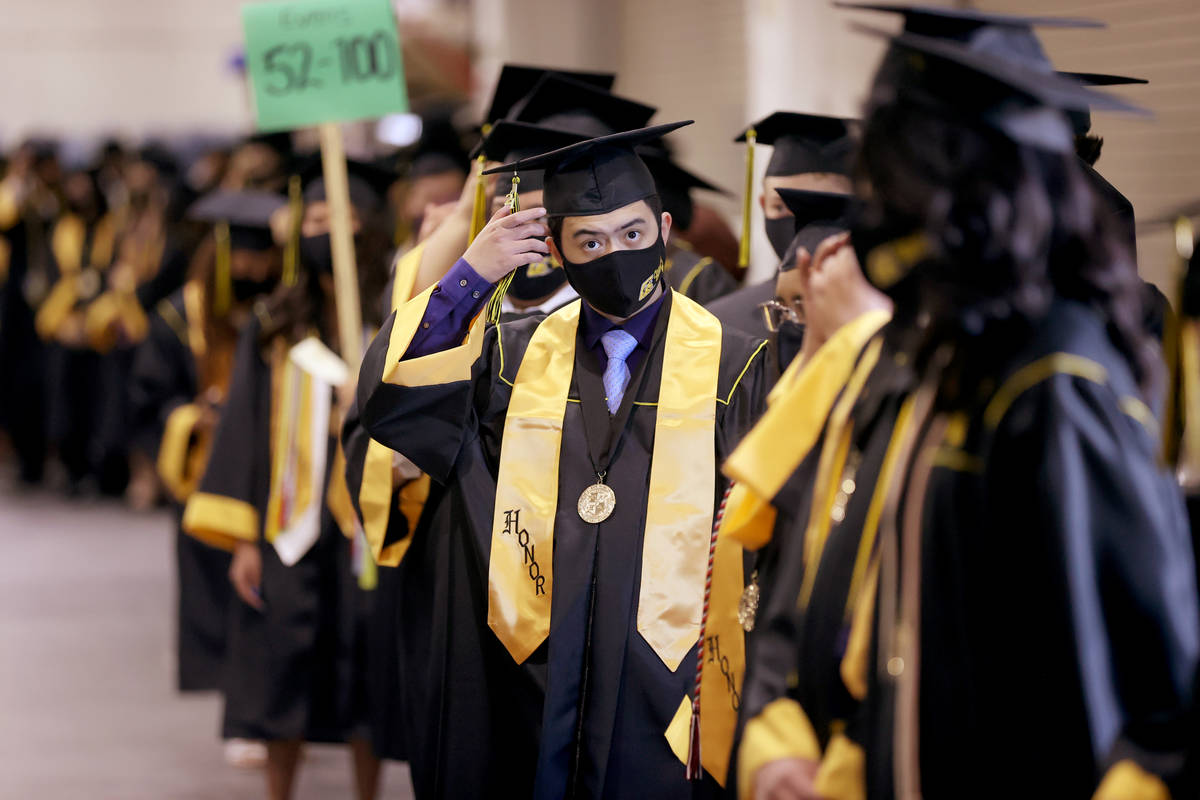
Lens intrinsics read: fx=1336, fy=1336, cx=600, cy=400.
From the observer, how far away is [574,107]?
131 inches

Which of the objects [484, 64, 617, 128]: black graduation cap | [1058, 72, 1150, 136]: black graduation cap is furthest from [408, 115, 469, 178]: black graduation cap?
[1058, 72, 1150, 136]: black graduation cap

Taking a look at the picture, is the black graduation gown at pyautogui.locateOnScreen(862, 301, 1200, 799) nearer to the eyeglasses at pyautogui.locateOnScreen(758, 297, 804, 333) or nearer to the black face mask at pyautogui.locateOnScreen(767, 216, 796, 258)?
the eyeglasses at pyautogui.locateOnScreen(758, 297, 804, 333)

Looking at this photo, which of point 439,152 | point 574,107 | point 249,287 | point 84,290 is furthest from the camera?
point 84,290

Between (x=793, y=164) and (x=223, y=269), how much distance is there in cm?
302

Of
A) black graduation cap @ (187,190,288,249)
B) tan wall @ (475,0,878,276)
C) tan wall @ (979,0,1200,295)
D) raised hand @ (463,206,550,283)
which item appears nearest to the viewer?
raised hand @ (463,206,550,283)

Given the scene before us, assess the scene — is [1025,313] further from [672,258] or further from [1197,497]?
[672,258]

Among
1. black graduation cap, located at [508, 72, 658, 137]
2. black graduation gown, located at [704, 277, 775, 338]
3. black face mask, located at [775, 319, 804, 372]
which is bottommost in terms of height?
black graduation gown, located at [704, 277, 775, 338]

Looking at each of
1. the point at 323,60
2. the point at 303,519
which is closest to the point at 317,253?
the point at 323,60

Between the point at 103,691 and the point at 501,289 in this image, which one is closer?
the point at 501,289

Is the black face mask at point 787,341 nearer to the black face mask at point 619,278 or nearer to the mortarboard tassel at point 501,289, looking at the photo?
the black face mask at point 619,278

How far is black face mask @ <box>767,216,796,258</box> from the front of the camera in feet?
11.0

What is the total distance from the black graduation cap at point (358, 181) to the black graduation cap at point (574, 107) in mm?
1442

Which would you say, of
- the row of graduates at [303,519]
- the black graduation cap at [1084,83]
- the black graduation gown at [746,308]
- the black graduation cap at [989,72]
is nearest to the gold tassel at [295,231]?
the row of graduates at [303,519]

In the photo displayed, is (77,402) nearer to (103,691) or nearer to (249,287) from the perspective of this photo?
(103,691)
